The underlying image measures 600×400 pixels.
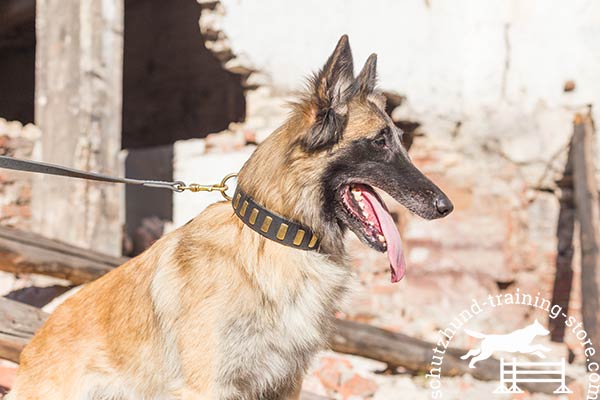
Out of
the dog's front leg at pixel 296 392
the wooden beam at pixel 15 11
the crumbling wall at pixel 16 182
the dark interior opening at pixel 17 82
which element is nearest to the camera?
the dog's front leg at pixel 296 392

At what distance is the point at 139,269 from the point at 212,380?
24.9 inches

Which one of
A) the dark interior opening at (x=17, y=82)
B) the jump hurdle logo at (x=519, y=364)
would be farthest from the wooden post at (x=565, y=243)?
the dark interior opening at (x=17, y=82)

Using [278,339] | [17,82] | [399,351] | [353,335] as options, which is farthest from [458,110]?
[17,82]

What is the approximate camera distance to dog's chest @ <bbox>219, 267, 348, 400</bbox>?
2682mm

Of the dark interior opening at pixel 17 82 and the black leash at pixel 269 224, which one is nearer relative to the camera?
the black leash at pixel 269 224

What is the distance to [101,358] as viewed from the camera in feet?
9.45

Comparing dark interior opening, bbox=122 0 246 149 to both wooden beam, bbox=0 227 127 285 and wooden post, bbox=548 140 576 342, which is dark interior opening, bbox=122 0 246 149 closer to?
wooden post, bbox=548 140 576 342

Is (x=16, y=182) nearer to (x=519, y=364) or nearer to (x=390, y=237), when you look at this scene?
(x=519, y=364)

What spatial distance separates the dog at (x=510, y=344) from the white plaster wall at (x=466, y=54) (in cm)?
180

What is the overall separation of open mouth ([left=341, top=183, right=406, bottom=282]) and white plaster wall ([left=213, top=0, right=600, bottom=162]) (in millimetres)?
4068

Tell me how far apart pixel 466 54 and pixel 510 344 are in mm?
2952

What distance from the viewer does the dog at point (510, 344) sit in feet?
18.2

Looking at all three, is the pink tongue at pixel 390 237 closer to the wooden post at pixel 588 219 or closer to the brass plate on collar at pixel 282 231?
the brass plate on collar at pixel 282 231

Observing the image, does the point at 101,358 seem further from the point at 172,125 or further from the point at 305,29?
the point at 172,125
